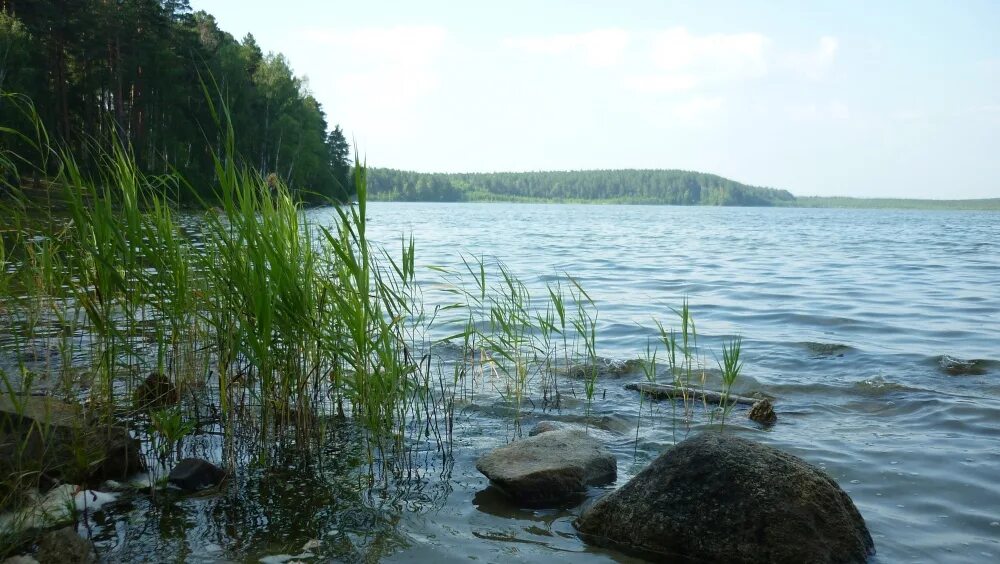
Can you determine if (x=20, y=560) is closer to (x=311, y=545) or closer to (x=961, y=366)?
(x=311, y=545)

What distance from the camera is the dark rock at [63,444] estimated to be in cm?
397

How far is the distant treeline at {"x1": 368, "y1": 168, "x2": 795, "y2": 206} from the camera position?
176250mm

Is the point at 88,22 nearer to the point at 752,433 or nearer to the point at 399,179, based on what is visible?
the point at 752,433

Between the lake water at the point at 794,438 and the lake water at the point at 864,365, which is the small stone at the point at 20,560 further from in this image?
the lake water at the point at 864,365

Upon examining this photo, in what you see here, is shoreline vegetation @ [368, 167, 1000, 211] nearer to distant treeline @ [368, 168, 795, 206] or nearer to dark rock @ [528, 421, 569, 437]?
distant treeline @ [368, 168, 795, 206]

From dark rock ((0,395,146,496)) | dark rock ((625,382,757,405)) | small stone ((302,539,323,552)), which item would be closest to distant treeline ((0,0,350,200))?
dark rock ((625,382,757,405))

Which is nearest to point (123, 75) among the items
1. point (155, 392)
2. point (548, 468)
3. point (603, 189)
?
point (155, 392)

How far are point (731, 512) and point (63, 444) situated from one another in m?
3.66

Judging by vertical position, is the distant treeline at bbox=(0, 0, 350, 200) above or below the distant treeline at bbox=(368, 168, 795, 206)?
above

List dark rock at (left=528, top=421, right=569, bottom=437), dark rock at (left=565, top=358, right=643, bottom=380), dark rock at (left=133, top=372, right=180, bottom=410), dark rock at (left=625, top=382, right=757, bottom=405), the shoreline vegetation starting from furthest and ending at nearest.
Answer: the shoreline vegetation → dark rock at (left=565, top=358, right=643, bottom=380) → dark rock at (left=625, top=382, right=757, bottom=405) → dark rock at (left=528, top=421, right=569, bottom=437) → dark rock at (left=133, top=372, right=180, bottom=410)

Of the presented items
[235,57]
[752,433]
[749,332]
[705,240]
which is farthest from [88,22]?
[752,433]

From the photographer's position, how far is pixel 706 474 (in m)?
4.15

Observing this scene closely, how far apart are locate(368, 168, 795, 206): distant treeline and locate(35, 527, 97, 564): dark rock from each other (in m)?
165

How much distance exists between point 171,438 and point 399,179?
15902 centimetres
